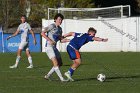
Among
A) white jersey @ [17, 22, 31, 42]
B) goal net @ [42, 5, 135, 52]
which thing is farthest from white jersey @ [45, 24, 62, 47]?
goal net @ [42, 5, 135, 52]

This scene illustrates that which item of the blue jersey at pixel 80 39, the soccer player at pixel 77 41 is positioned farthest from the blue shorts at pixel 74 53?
the blue jersey at pixel 80 39

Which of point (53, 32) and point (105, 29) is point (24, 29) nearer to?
point (53, 32)

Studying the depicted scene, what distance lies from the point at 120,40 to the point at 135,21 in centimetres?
171

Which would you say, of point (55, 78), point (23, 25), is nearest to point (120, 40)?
point (23, 25)

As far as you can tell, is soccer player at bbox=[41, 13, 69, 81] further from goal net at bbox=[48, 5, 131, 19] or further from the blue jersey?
goal net at bbox=[48, 5, 131, 19]

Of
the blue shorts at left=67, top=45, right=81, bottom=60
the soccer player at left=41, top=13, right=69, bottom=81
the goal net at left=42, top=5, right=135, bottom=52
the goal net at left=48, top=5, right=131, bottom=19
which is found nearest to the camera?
the soccer player at left=41, top=13, right=69, bottom=81

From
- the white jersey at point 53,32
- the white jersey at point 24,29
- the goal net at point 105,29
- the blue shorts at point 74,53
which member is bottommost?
the goal net at point 105,29

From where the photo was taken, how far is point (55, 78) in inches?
685

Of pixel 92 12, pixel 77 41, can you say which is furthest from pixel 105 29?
pixel 77 41

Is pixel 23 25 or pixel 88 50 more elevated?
pixel 23 25

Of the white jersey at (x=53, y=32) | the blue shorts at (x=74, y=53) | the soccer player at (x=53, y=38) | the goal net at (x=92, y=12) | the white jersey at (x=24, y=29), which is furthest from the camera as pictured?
the goal net at (x=92, y=12)

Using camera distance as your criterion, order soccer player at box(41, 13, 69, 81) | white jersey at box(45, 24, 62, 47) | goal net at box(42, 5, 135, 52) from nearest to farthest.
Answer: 1. soccer player at box(41, 13, 69, 81)
2. white jersey at box(45, 24, 62, 47)
3. goal net at box(42, 5, 135, 52)

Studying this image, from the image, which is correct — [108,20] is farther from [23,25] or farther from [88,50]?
[23,25]

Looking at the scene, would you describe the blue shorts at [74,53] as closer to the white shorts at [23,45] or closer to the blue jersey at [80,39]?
the blue jersey at [80,39]
